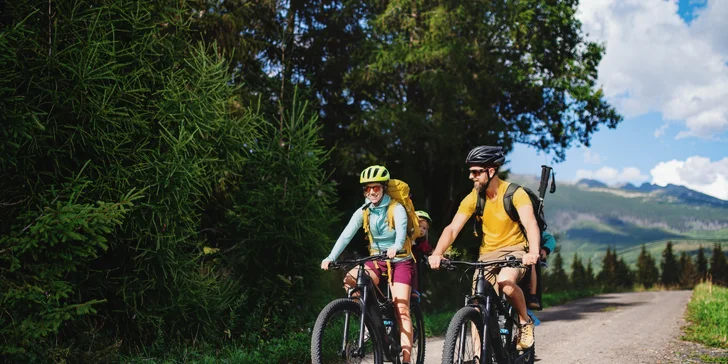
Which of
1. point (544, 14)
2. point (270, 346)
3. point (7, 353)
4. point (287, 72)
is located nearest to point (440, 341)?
point (270, 346)

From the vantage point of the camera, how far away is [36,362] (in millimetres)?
6516

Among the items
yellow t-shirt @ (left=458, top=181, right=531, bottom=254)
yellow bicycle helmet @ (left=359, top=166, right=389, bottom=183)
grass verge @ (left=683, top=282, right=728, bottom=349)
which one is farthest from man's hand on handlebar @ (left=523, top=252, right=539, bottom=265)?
grass verge @ (left=683, top=282, right=728, bottom=349)

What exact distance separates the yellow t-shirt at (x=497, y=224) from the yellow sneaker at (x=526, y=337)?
78 centimetres

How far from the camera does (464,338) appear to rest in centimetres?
544

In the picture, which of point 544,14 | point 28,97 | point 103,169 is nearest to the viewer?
point 28,97

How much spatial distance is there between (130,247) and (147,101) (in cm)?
208

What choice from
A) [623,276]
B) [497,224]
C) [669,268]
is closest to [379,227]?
[497,224]

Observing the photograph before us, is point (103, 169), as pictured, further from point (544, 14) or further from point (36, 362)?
point (544, 14)

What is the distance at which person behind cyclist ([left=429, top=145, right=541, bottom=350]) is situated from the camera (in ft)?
19.3

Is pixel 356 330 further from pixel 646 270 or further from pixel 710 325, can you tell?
pixel 646 270

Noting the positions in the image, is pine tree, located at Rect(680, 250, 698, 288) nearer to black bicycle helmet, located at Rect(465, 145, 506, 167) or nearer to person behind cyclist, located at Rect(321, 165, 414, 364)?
person behind cyclist, located at Rect(321, 165, 414, 364)

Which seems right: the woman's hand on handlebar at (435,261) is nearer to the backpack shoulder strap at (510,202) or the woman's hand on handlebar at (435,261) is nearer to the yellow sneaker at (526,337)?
the backpack shoulder strap at (510,202)

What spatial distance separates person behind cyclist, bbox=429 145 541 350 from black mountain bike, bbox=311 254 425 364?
28.5 inches

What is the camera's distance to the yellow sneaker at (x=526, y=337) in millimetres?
6243
